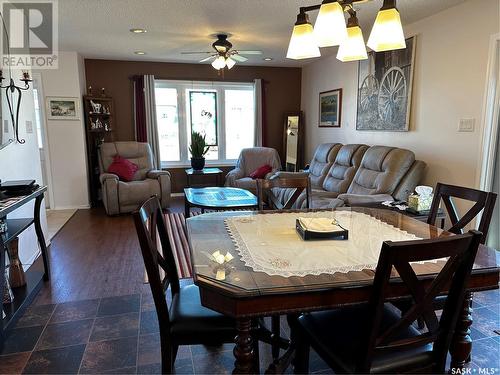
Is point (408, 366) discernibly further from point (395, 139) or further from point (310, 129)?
point (310, 129)

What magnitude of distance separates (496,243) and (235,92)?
185 inches

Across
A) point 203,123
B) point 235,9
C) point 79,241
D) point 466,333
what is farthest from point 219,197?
point 466,333

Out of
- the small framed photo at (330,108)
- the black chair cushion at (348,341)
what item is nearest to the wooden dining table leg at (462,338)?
the black chair cushion at (348,341)

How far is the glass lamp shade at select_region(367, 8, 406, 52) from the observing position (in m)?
1.49

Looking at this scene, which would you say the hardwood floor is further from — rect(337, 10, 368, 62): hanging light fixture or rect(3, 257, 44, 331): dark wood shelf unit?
rect(337, 10, 368, 62): hanging light fixture

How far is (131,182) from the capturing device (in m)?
5.01

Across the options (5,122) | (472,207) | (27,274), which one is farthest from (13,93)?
(472,207)

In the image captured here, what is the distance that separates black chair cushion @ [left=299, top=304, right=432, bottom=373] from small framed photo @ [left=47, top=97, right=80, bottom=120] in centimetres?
496

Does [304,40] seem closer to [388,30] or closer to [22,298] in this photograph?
[388,30]

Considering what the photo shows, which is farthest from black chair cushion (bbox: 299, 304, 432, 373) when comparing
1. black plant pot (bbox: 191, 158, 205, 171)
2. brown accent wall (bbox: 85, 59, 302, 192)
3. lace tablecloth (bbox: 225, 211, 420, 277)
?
brown accent wall (bbox: 85, 59, 302, 192)

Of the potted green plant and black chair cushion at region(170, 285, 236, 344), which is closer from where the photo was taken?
black chair cushion at region(170, 285, 236, 344)

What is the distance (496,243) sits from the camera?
3.20 meters

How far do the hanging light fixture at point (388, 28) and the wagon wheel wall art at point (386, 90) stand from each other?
2.49 meters

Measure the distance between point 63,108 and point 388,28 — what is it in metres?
5.01
